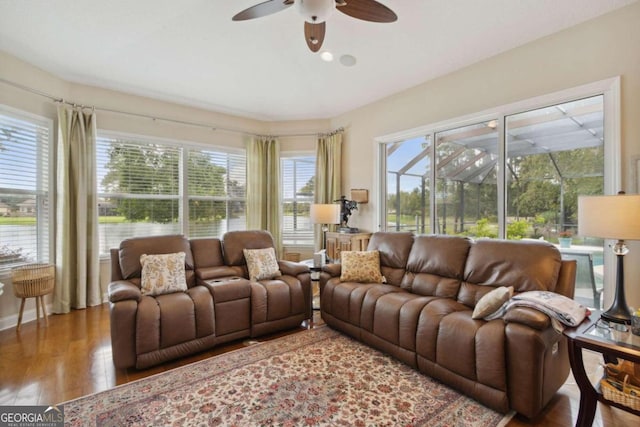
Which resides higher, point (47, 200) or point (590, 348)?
point (47, 200)

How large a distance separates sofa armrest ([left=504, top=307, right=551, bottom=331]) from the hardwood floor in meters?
0.59

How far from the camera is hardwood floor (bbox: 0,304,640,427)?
6.12ft

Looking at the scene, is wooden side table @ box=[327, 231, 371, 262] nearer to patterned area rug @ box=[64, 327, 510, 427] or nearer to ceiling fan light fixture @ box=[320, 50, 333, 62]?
patterned area rug @ box=[64, 327, 510, 427]

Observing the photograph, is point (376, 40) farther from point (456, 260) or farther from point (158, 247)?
point (158, 247)

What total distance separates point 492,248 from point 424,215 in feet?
5.47

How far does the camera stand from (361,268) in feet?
10.4

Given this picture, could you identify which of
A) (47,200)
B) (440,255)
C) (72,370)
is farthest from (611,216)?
(47,200)

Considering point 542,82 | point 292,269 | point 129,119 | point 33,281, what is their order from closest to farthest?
point 542,82 → point 33,281 → point 292,269 → point 129,119

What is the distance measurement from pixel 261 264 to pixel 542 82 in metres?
3.44

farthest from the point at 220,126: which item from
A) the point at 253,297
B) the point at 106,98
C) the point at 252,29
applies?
the point at 253,297

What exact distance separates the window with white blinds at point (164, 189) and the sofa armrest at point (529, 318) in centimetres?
448

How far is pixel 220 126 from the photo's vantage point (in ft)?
16.8

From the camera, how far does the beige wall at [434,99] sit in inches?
97.3

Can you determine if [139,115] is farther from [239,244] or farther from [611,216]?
[611,216]
